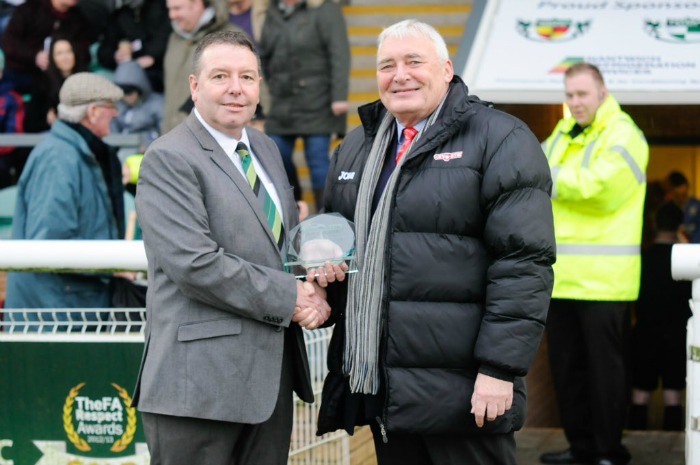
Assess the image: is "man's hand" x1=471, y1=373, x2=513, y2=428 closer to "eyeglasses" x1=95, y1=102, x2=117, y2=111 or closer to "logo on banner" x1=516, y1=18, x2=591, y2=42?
"eyeglasses" x1=95, y1=102, x2=117, y2=111

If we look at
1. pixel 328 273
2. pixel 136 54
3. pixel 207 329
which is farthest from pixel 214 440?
pixel 136 54

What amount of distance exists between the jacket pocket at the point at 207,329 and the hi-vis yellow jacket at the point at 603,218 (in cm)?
281

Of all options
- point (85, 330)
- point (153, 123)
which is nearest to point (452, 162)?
point (85, 330)

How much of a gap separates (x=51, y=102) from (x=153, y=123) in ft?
3.21

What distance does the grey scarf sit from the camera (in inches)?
159

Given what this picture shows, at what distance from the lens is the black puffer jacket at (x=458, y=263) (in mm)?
3906

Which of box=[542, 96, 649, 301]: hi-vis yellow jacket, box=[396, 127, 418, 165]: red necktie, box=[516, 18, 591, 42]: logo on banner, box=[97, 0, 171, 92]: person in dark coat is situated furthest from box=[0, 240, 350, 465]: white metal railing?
box=[97, 0, 171, 92]: person in dark coat

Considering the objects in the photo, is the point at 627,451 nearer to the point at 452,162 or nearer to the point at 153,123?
the point at 452,162

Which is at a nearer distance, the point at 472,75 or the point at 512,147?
the point at 512,147

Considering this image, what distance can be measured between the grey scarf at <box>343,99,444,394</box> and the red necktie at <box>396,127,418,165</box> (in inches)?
2.1

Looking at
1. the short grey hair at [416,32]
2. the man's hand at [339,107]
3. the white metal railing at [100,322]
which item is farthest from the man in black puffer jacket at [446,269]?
the man's hand at [339,107]

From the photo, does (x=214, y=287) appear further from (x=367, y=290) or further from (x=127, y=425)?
(x=127, y=425)

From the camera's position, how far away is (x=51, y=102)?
10.2 metres

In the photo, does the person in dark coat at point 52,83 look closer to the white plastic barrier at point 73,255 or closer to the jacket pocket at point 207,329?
the white plastic barrier at point 73,255
